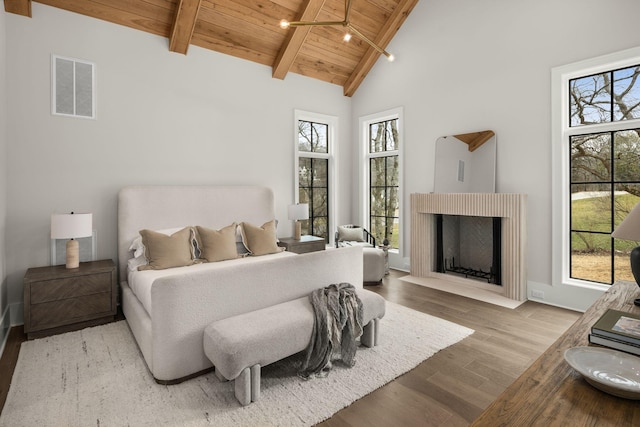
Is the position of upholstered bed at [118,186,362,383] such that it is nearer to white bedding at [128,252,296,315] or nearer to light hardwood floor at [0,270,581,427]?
white bedding at [128,252,296,315]

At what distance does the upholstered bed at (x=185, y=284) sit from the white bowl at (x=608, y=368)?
181 cm

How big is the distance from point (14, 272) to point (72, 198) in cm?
86

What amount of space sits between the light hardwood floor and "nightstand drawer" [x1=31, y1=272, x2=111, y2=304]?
1.36ft

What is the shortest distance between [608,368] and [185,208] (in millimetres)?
3957

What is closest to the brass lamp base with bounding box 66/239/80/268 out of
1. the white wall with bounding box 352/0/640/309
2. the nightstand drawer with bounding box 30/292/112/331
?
the nightstand drawer with bounding box 30/292/112/331

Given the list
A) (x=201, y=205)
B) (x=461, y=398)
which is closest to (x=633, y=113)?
(x=461, y=398)

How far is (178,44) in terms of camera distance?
4109 mm

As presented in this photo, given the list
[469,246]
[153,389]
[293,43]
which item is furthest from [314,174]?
[153,389]

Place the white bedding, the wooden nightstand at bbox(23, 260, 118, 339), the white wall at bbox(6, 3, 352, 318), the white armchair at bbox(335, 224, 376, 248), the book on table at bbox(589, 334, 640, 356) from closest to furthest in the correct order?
the book on table at bbox(589, 334, 640, 356)
the white bedding
the wooden nightstand at bbox(23, 260, 118, 339)
the white wall at bbox(6, 3, 352, 318)
the white armchair at bbox(335, 224, 376, 248)

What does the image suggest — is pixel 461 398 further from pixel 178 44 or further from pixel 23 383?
pixel 178 44

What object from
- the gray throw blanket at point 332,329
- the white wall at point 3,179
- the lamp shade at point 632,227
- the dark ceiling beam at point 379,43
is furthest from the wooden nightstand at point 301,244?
the lamp shade at point 632,227

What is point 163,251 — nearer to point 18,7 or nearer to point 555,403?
point 18,7

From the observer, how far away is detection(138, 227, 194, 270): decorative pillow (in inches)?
133

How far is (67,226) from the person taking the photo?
3.11 meters
